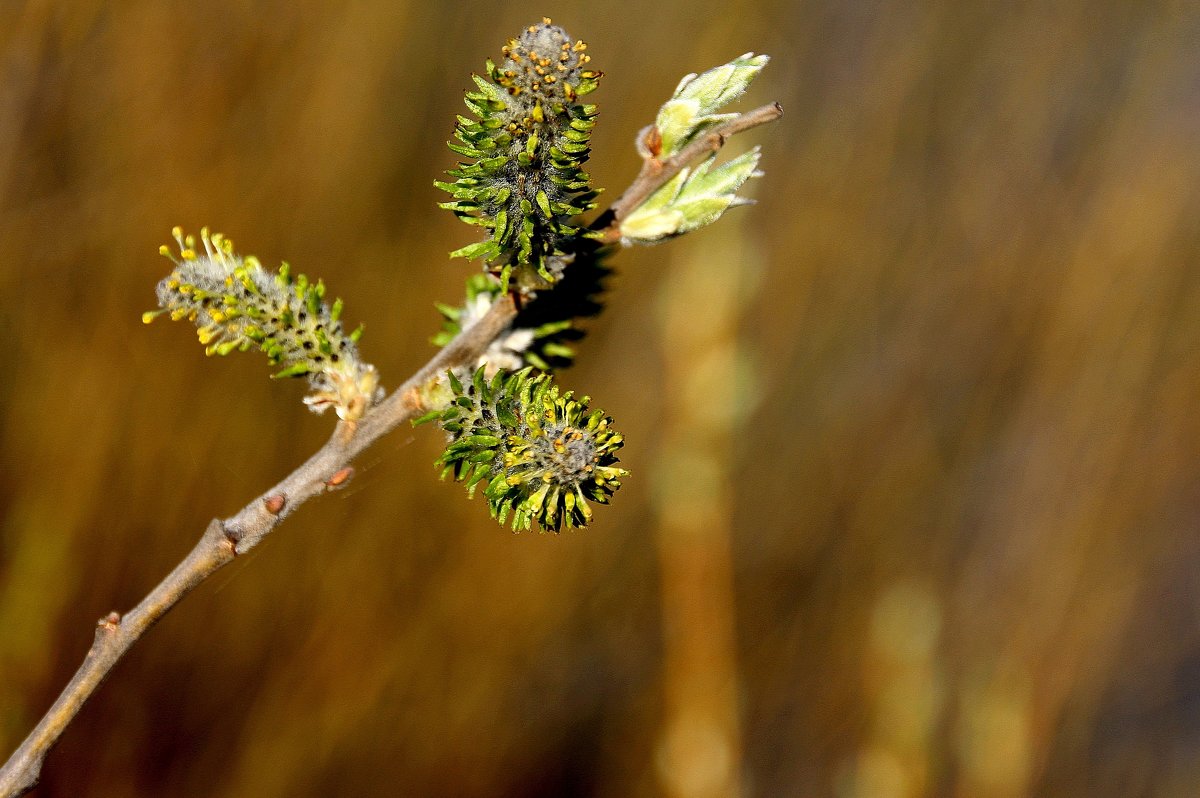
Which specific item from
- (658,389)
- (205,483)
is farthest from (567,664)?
(205,483)

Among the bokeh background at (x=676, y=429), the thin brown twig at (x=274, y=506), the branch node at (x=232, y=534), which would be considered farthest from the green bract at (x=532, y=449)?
the bokeh background at (x=676, y=429)

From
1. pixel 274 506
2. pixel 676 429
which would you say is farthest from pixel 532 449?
pixel 676 429

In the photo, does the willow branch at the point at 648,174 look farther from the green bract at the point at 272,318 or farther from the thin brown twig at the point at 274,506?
the green bract at the point at 272,318

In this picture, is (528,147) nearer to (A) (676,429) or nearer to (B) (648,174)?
(B) (648,174)

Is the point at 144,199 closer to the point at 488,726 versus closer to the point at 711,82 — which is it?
the point at 488,726

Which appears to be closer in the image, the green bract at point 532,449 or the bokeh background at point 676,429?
the green bract at point 532,449

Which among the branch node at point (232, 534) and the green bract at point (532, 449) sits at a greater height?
the green bract at point (532, 449)

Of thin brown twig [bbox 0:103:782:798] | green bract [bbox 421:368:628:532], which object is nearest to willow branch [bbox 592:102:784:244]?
thin brown twig [bbox 0:103:782:798]

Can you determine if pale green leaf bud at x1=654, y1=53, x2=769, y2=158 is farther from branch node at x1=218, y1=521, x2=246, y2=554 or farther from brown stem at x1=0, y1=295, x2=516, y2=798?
branch node at x1=218, y1=521, x2=246, y2=554
